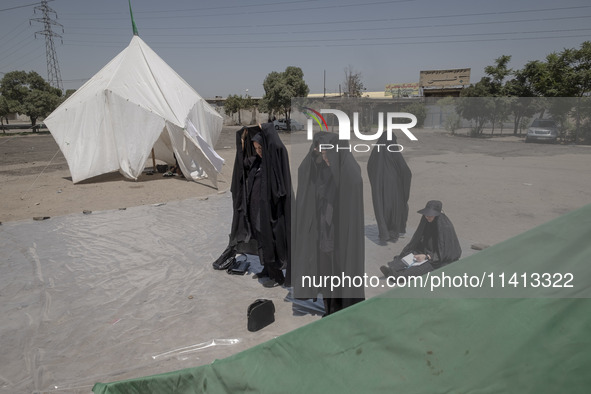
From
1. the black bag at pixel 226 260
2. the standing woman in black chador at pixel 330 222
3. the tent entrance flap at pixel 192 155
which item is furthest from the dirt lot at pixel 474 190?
the black bag at pixel 226 260

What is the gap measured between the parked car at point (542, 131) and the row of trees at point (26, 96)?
37148mm

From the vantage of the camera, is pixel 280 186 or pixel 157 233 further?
pixel 157 233

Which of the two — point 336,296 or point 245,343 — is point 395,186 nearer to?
point 336,296

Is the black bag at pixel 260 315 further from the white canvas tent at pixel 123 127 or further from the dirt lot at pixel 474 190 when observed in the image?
the white canvas tent at pixel 123 127

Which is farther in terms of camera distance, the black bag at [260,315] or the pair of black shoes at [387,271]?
the pair of black shoes at [387,271]

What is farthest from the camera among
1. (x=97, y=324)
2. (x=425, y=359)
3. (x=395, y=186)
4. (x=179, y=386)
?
(x=395, y=186)

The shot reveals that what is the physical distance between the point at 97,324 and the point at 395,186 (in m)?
4.11

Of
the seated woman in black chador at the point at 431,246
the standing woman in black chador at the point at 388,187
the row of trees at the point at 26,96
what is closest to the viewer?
the seated woman in black chador at the point at 431,246

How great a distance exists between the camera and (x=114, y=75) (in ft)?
35.3

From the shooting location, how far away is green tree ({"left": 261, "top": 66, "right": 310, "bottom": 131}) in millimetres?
28484

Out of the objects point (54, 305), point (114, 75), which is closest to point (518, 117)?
point (54, 305)

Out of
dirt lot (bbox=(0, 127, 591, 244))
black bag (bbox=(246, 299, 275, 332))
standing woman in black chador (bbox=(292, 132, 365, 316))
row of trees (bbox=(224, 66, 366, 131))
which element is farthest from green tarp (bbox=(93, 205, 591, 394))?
row of trees (bbox=(224, 66, 366, 131))

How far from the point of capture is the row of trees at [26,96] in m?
32.0

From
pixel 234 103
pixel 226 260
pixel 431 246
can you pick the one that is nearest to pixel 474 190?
pixel 431 246
